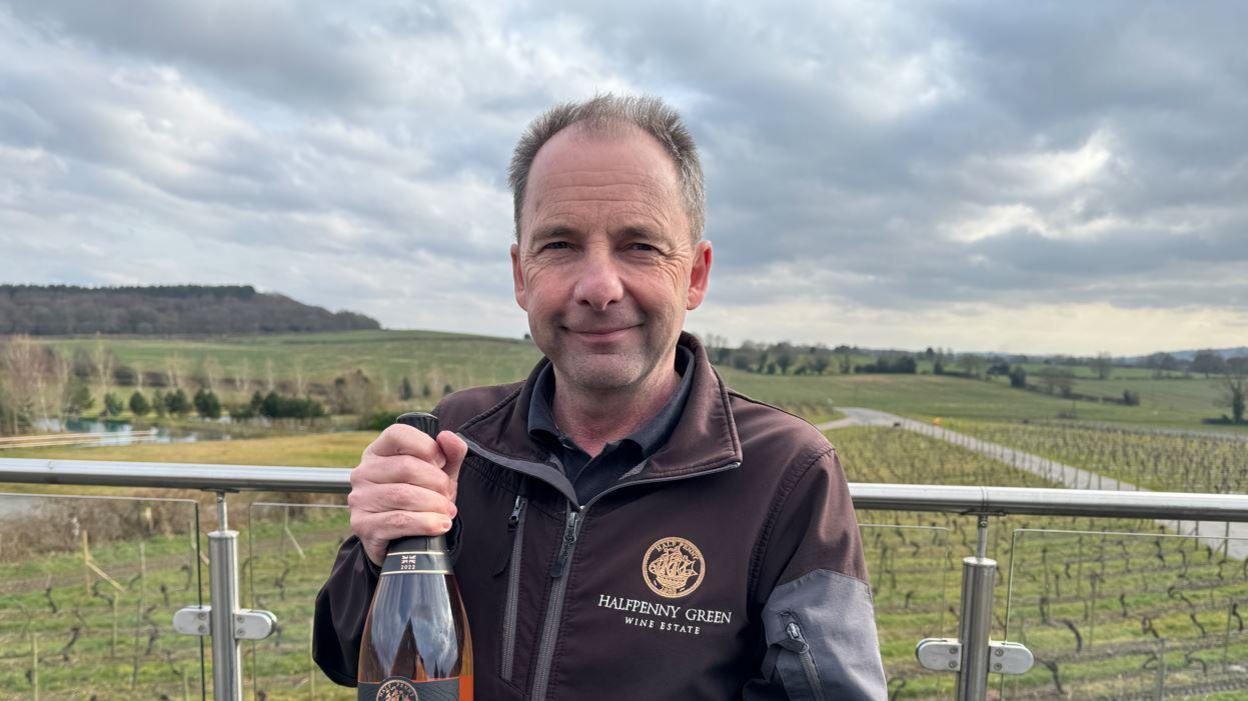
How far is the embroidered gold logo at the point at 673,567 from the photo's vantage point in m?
1.51

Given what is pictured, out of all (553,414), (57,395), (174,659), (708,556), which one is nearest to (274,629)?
(174,659)

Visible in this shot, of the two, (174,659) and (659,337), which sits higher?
(659,337)

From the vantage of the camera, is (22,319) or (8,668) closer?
(8,668)

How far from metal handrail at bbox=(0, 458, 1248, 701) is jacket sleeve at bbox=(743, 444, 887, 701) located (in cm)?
71

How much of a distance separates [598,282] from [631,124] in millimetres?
444

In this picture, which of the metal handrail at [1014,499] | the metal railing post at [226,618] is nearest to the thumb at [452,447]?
the metal handrail at [1014,499]

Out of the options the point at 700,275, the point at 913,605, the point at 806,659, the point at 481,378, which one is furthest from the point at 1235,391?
the point at 481,378

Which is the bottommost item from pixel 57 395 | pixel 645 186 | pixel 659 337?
pixel 57 395

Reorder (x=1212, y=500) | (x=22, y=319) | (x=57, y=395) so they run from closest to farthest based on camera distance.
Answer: (x=1212, y=500) → (x=57, y=395) → (x=22, y=319)

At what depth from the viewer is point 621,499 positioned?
1.60 m

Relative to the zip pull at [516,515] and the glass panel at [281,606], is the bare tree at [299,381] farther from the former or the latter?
the zip pull at [516,515]

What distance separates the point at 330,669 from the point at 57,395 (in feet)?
325

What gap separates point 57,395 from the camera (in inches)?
3115

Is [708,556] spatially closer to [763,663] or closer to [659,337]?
[763,663]
